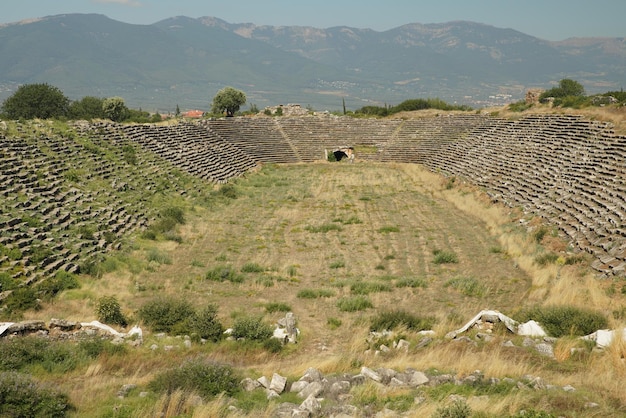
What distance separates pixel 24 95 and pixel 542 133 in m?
47.3

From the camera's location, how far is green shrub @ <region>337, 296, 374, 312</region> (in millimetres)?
16750

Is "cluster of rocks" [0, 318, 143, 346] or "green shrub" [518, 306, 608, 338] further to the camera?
"green shrub" [518, 306, 608, 338]

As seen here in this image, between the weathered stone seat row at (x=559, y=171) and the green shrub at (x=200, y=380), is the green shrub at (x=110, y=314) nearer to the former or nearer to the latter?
the green shrub at (x=200, y=380)

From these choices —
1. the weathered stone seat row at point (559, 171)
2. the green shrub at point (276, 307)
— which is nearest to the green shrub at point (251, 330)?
the green shrub at point (276, 307)

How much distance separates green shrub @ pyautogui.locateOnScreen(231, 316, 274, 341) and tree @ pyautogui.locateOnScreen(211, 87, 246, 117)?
61449mm

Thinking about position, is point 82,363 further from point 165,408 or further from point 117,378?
point 165,408

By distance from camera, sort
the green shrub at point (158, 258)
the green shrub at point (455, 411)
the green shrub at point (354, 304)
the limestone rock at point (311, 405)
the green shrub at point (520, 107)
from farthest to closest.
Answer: the green shrub at point (520, 107), the green shrub at point (158, 258), the green shrub at point (354, 304), the limestone rock at point (311, 405), the green shrub at point (455, 411)

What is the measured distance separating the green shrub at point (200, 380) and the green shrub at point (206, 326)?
11.6ft

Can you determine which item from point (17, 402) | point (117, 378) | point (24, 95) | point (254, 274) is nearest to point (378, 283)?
point (254, 274)

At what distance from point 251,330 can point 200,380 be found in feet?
13.1

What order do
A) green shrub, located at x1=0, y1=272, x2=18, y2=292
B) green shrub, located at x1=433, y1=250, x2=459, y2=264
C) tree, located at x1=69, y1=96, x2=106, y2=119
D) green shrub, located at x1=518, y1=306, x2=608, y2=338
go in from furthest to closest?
1. tree, located at x1=69, y1=96, x2=106, y2=119
2. green shrub, located at x1=433, y1=250, x2=459, y2=264
3. green shrub, located at x1=0, y1=272, x2=18, y2=292
4. green shrub, located at x1=518, y1=306, x2=608, y2=338

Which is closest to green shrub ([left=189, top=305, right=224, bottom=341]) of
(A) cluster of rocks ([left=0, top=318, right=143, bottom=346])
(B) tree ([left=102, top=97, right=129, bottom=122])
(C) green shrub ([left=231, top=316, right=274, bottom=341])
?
(C) green shrub ([left=231, top=316, right=274, bottom=341])

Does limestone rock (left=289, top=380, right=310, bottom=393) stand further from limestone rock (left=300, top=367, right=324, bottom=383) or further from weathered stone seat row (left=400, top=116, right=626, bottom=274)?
weathered stone seat row (left=400, top=116, right=626, bottom=274)

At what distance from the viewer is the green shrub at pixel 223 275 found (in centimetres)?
1998
